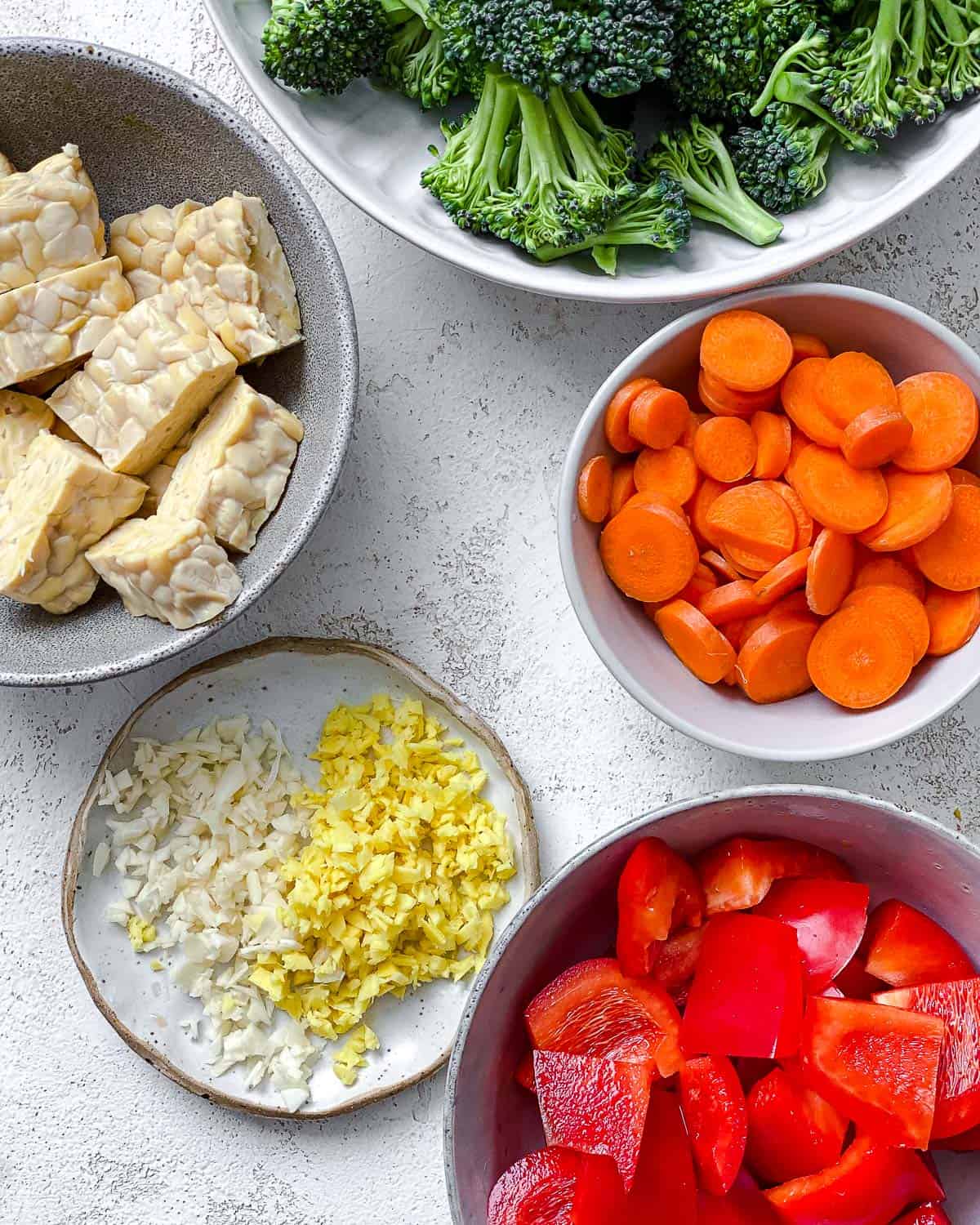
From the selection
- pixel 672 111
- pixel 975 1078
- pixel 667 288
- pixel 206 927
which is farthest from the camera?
pixel 206 927

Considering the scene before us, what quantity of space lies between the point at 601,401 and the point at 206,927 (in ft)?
3.35

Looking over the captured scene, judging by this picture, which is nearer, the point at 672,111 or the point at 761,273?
the point at 761,273

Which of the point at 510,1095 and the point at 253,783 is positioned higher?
the point at 253,783

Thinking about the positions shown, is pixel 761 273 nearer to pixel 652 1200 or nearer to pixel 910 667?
pixel 910 667

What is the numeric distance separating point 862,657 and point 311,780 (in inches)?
35.0

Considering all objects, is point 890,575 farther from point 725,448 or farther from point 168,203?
point 168,203

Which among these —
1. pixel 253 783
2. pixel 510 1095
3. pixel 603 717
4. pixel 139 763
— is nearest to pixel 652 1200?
pixel 510 1095

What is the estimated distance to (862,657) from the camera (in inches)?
63.6

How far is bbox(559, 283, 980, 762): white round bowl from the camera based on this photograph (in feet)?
5.22

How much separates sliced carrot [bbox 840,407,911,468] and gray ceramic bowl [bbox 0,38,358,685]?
71 cm

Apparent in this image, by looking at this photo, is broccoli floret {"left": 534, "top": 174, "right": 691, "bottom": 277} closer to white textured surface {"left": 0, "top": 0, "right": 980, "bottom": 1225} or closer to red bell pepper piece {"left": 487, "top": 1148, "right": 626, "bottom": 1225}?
white textured surface {"left": 0, "top": 0, "right": 980, "bottom": 1225}

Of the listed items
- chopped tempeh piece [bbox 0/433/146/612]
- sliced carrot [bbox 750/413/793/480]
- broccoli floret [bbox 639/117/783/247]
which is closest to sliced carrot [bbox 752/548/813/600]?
sliced carrot [bbox 750/413/793/480]

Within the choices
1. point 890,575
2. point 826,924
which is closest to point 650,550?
point 890,575

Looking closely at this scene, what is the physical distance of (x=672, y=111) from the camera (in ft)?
5.57
